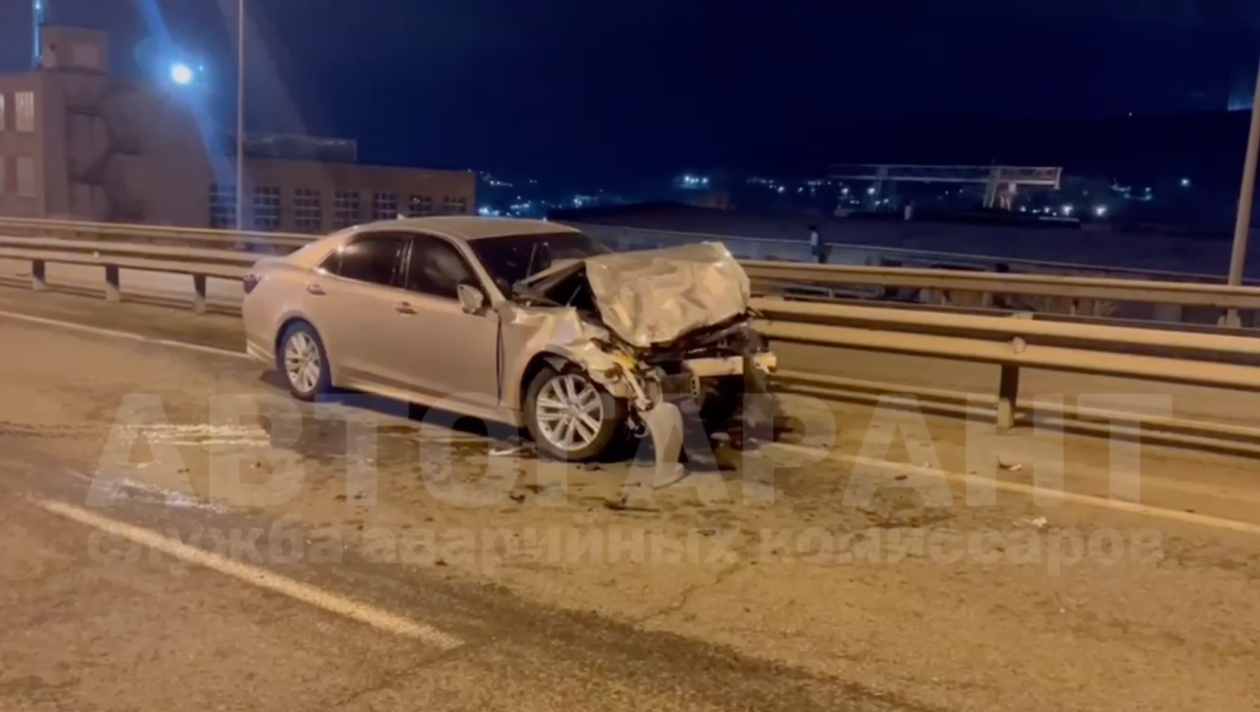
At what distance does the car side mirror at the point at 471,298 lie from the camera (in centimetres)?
802

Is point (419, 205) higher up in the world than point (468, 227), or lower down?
higher up

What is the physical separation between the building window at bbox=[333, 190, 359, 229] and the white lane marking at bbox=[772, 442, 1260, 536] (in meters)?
54.0

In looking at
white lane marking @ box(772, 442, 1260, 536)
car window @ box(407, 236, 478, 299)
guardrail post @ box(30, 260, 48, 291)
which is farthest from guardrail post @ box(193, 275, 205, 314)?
white lane marking @ box(772, 442, 1260, 536)

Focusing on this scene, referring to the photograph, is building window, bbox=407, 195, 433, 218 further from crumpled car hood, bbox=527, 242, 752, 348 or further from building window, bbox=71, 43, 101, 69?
crumpled car hood, bbox=527, 242, 752, 348

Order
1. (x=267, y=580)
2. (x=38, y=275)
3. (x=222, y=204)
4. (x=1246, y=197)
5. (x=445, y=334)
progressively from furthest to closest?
(x=222, y=204) → (x=38, y=275) → (x=1246, y=197) → (x=445, y=334) → (x=267, y=580)

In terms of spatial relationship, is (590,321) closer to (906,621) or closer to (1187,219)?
(906,621)

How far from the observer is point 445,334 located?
8.33 metres

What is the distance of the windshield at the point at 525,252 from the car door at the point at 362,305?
743 mm

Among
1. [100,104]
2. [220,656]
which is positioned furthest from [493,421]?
[100,104]

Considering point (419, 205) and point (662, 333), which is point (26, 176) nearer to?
point (419, 205)

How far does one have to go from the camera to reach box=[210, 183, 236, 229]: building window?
5523 centimetres

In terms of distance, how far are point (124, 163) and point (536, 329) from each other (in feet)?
160

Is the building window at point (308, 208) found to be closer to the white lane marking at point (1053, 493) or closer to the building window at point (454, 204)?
the building window at point (454, 204)

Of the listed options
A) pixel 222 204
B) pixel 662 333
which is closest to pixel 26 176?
pixel 222 204
